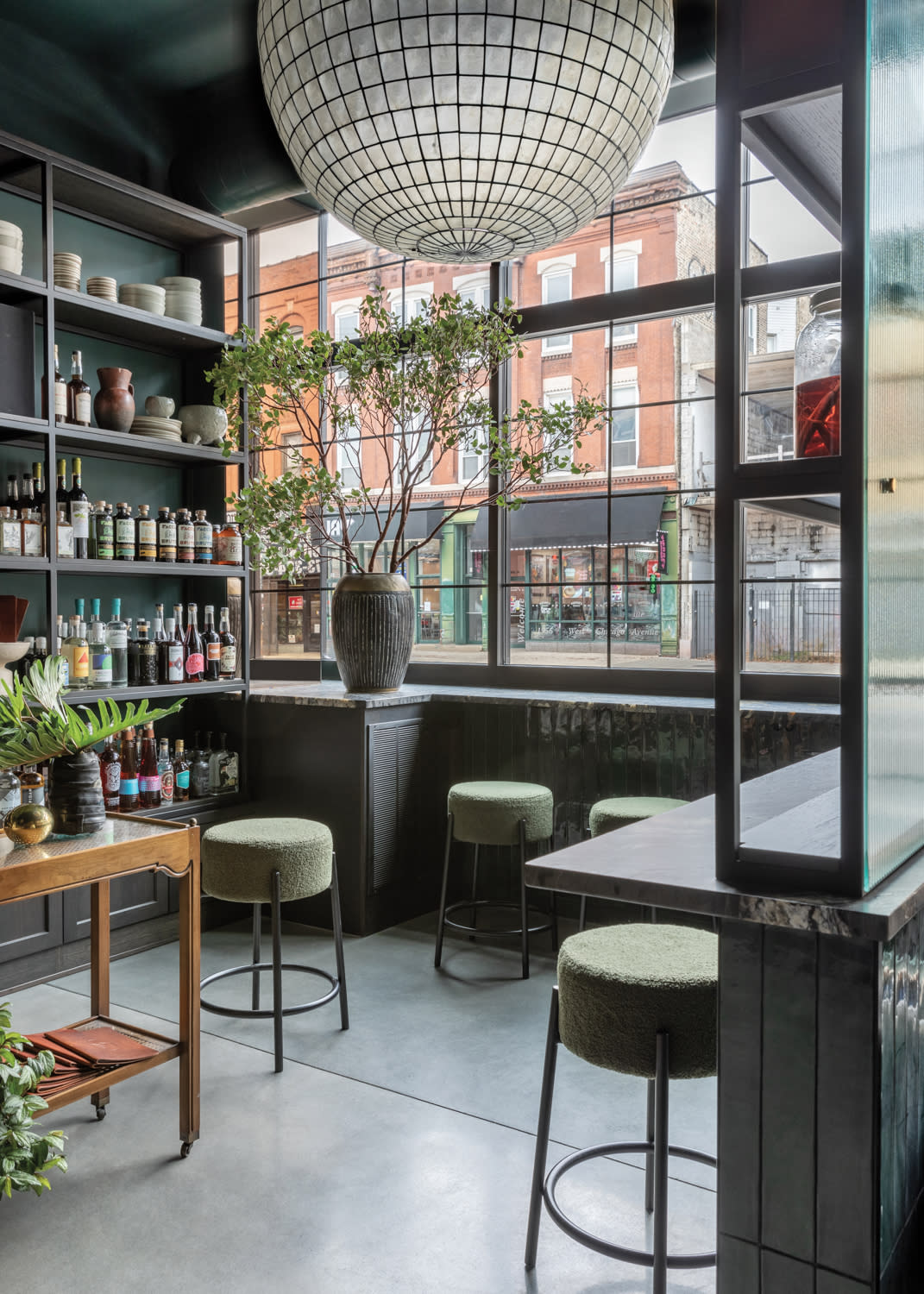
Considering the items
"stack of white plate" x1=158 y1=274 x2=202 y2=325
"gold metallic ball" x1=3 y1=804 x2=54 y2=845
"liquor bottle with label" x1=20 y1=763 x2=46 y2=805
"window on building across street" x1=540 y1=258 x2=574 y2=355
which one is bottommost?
"gold metallic ball" x1=3 y1=804 x2=54 y2=845

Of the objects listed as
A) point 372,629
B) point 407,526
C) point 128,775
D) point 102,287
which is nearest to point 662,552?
point 372,629

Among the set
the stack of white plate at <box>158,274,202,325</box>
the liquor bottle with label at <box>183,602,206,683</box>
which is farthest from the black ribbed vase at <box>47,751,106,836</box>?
the stack of white plate at <box>158,274,202,325</box>

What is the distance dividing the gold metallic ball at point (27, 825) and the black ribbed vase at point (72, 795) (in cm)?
8

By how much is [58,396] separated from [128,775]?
1385 mm

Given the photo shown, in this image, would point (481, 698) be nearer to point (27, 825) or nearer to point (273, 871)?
point (273, 871)

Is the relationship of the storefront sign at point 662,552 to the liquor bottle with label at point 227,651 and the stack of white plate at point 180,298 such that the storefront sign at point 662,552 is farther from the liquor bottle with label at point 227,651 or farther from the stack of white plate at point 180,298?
the stack of white plate at point 180,298

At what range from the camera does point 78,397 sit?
3.50 m

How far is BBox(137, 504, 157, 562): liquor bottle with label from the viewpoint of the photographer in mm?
3729

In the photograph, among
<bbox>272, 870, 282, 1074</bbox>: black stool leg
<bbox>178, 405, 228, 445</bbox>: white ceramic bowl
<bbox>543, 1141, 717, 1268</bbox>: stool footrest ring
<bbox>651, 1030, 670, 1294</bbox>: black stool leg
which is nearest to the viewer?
<bbox>651, 1030, 670, 1294</bbox>: black stool leg

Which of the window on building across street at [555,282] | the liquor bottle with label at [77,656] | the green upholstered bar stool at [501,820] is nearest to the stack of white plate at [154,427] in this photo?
the liquor bottle with label at [77,656]

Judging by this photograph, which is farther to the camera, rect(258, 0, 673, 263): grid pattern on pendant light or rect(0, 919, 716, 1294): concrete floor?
rect(0, 919, 716, 1294): concrete floor

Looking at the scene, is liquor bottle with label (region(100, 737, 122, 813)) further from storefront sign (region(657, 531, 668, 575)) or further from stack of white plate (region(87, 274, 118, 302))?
storefront sign (region(657, 531, 668, 575))

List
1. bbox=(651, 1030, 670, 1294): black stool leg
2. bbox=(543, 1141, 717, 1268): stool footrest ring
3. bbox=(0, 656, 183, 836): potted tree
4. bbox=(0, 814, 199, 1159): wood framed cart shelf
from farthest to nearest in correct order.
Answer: bbox=(0, 656, 183, 836): potted tree → bbox=(0, 814, 199, 1159): wood framed cart shelf → bbox=(543, 1141, 717, 1268): stool footrest ring → bbox=(651, 1030, 670, 1294): black stool leg

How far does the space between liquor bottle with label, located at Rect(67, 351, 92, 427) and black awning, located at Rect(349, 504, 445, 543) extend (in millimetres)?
1302
